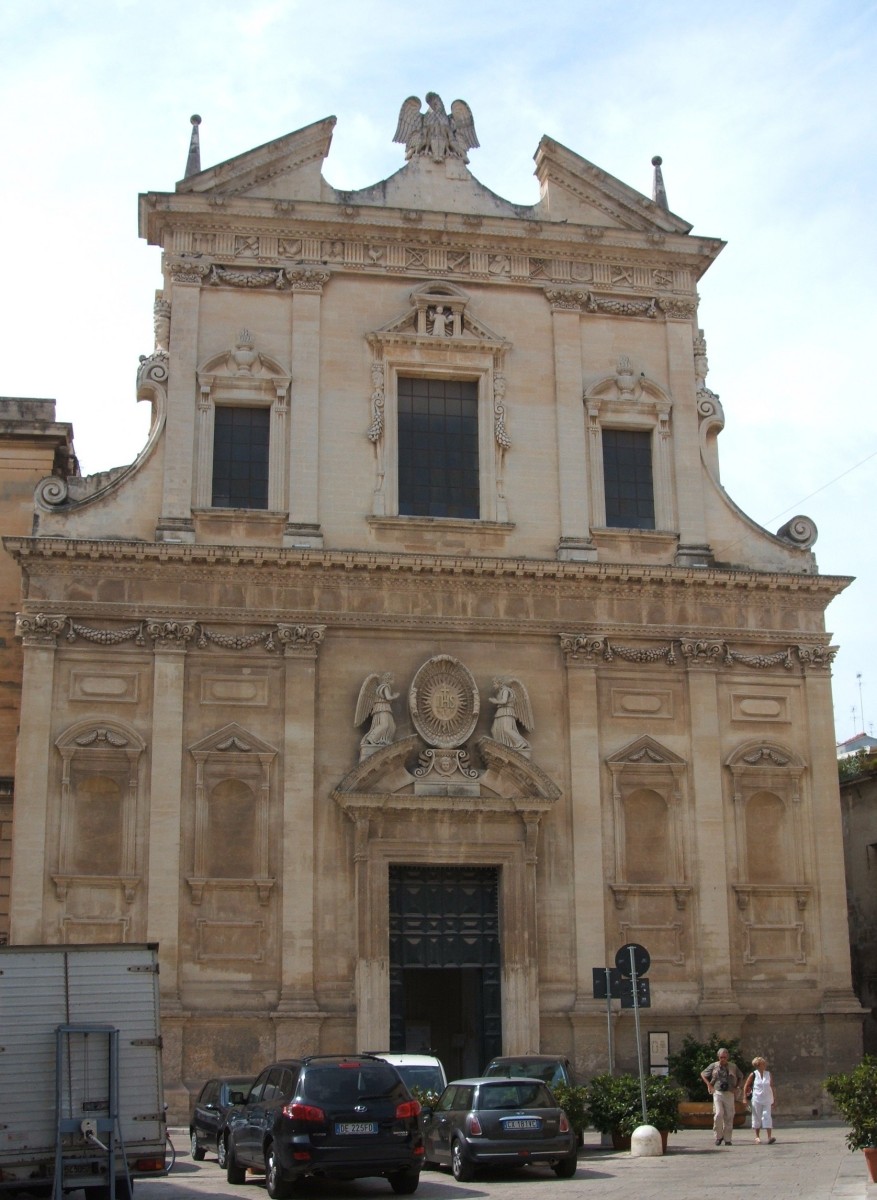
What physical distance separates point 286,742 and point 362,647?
2.24 meters

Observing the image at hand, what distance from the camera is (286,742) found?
27.2 m

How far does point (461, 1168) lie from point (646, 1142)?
329 centimetres

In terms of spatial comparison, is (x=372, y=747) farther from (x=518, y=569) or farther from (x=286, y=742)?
(x=518, y=569)

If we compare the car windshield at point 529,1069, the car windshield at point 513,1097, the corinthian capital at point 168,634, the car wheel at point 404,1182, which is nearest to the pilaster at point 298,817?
the corinthian capital at point 168,634

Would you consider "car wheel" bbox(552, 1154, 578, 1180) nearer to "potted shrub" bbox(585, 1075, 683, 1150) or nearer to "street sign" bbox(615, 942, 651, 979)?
"potted shrub" bbox(585, 1075, 683, 1150)

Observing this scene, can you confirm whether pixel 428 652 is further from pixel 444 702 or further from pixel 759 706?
pixel 759 706

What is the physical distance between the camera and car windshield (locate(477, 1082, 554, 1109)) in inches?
752

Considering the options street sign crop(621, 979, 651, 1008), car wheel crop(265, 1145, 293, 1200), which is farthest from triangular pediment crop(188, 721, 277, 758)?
car wheel crop(265, 1145, 293, 1200)

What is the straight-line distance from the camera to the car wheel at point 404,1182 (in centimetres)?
1644

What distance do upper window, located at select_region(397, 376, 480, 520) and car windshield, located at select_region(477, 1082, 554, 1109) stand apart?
41.1 ft

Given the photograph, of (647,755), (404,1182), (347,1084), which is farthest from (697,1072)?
(347,1084)

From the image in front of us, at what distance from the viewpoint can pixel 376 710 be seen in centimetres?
2747

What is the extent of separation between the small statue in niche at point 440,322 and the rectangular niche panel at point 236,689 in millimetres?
7579

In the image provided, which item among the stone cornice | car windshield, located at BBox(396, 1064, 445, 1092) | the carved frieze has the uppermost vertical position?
the stone cornice
